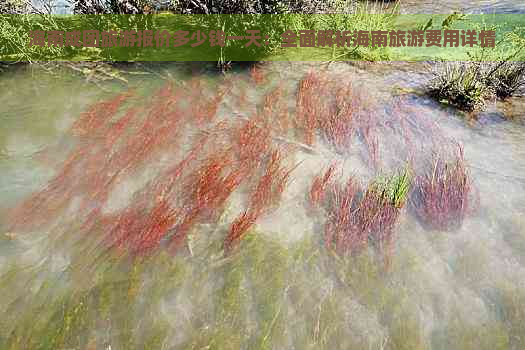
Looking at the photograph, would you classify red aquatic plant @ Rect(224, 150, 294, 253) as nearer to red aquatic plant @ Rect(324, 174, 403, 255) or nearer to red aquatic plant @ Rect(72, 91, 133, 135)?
red aquatic plant @ Rect(324, 174, 403, 255)

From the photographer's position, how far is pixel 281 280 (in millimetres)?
2900

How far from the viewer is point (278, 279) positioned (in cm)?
291

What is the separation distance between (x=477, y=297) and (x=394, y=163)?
1.67 meters

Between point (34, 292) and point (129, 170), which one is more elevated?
point (129, 170)

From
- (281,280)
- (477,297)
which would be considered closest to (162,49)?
(281,280)

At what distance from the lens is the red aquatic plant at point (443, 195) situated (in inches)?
132

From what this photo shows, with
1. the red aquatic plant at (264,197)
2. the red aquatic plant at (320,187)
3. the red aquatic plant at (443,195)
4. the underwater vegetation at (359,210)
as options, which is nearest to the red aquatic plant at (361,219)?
the underwater vegetation at (359,210)

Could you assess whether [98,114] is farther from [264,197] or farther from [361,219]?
[361,219]

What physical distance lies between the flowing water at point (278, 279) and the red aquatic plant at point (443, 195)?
0.32 feet

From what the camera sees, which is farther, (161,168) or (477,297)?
(161,168)

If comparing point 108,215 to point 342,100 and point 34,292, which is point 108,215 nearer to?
point 34,292

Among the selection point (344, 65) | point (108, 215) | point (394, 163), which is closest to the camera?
point (108, 215)

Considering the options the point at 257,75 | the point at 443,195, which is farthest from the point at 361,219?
the point at 257,75

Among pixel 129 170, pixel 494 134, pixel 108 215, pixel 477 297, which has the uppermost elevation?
pixel 494 134
